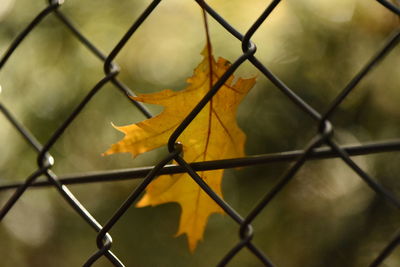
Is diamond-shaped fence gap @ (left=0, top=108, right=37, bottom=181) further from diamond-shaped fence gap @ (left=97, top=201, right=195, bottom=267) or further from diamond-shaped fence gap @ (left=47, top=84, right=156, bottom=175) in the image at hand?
diamond-shaped fence gap @ (left=97, top=201, right=195, bottom=267)

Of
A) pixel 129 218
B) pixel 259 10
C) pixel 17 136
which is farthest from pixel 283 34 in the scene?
pixel 17 136

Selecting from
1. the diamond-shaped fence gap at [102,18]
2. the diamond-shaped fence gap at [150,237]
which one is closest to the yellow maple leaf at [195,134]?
the diamond-shaped fence gap at [150,237]

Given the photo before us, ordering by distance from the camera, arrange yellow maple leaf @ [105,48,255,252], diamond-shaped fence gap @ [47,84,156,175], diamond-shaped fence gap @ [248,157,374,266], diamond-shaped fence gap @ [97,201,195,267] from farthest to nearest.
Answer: diamond-shaped fence gap @ [47,84,156,175] < diamond-shaped fence gap @ [97,201,195,267] < diamond-shaped fence gap @ [248,157,374,266] < yellow maple leaf @ [105,48,255,252]

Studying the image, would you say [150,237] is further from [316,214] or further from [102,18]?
[102,18]

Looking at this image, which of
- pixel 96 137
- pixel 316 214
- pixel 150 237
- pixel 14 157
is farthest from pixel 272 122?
pixel 14 157

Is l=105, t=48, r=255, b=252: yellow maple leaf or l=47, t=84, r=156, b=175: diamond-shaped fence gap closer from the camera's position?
l=105, t=48, r=255, b=252: yellow maple leaf

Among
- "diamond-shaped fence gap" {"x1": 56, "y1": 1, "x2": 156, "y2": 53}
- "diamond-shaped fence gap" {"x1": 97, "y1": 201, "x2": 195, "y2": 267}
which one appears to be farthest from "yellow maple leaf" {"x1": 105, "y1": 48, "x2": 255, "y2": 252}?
"diamond-shaped fence gap" {"x1": 56, "y1": 1, "x2": 156, "y2": 53}
